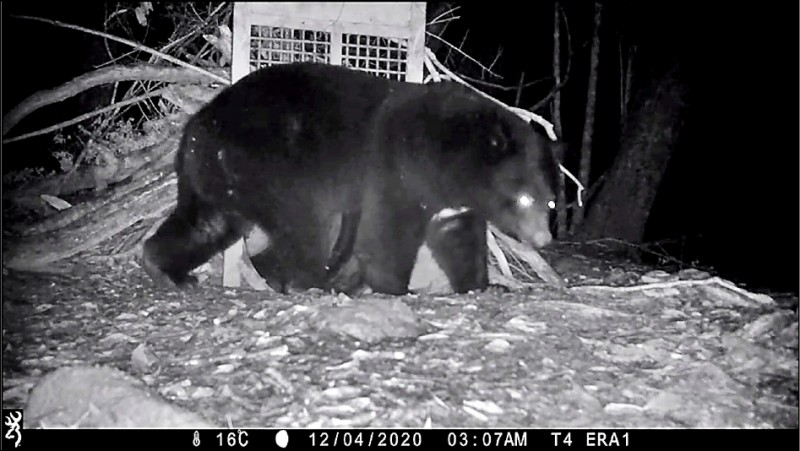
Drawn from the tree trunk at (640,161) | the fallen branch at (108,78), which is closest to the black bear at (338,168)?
the fallen branch at (108,78)

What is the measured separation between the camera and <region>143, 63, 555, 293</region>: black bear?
4391 millimetres

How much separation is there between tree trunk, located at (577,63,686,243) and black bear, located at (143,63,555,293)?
15.3 ft

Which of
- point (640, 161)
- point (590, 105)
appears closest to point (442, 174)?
point (640, 161)

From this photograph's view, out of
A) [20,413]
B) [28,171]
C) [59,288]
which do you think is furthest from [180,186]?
[28,171]

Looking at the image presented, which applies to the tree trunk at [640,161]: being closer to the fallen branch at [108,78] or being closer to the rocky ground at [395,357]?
the rocky ground at [395,357]

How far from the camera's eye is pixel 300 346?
3240mm

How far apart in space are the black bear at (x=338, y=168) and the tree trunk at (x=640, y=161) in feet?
15.3

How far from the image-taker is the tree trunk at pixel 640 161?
8727mm

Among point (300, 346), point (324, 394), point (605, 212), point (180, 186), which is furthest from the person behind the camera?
point (605, 212)

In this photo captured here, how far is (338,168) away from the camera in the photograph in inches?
175

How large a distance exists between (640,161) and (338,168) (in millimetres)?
5499

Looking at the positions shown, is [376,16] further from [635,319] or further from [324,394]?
[324,394]

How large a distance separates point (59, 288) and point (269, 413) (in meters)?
2.32

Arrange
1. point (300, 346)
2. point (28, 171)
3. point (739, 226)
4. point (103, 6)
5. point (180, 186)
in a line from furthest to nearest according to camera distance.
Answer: point (739, 226)
point (103, 6)
point (28, 171)
point (180, 186)
point (300, 346)
